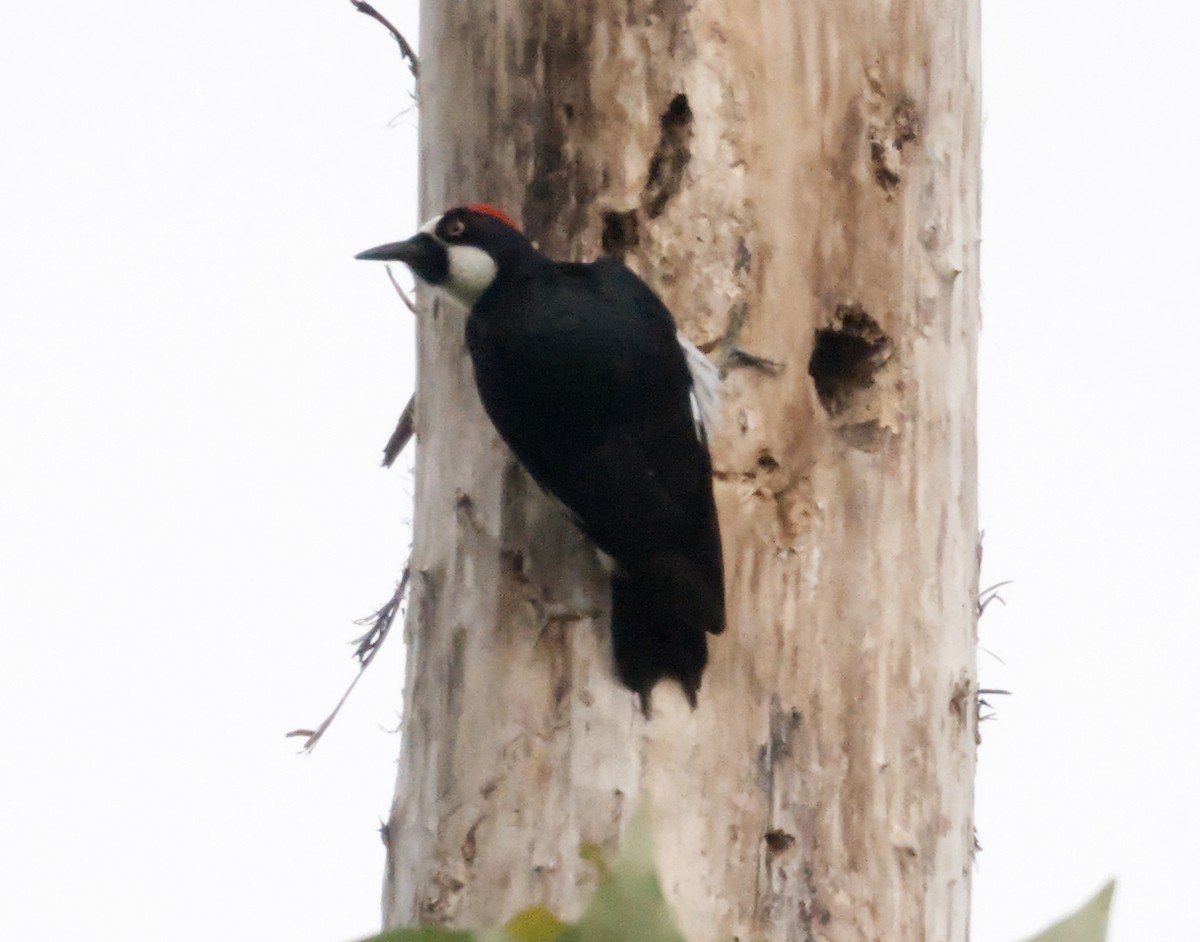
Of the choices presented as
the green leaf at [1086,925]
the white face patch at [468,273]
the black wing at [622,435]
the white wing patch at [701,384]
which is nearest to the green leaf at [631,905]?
the green leaf at [1086,925]

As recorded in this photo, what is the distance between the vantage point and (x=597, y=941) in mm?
972

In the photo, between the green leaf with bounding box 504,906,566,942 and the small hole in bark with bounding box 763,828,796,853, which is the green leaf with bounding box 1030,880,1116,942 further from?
the small hole in bark with bounding box 763,828,796,853

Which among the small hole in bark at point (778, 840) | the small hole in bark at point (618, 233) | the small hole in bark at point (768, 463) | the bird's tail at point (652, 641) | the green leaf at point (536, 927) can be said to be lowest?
the small hole in bark at point (778, 840)

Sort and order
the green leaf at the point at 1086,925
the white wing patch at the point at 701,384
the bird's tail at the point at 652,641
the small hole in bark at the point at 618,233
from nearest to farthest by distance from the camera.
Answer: the green leaf at the point at 1086,925, the bird's tail at the point at 652,641, the white wing patch at the point at 701,384, the small hole in bark at the point at 618,233

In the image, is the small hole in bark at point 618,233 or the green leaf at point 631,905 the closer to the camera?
the green leaf at point 631,905

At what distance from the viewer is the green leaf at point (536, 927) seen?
0.98m

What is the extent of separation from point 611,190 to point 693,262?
7.9 inches

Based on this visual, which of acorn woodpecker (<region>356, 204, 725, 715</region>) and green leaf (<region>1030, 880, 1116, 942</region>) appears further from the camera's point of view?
acorn woodpecker (<region>356, 204, 725, 715</region>)

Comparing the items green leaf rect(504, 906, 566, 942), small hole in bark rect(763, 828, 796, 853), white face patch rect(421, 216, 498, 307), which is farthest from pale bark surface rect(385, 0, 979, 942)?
green leaf rect(504, 906, 566, 942)

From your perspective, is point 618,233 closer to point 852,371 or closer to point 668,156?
point 668,156

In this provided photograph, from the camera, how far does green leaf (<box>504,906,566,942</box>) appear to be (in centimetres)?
98

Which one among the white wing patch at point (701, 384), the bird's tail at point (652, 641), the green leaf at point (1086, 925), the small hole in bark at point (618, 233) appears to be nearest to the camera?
the green leaf at point (1086, 925)

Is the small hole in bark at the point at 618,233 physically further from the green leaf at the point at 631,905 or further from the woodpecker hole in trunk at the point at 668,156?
the green leaf at the point at 631,905

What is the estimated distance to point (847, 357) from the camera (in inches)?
130
